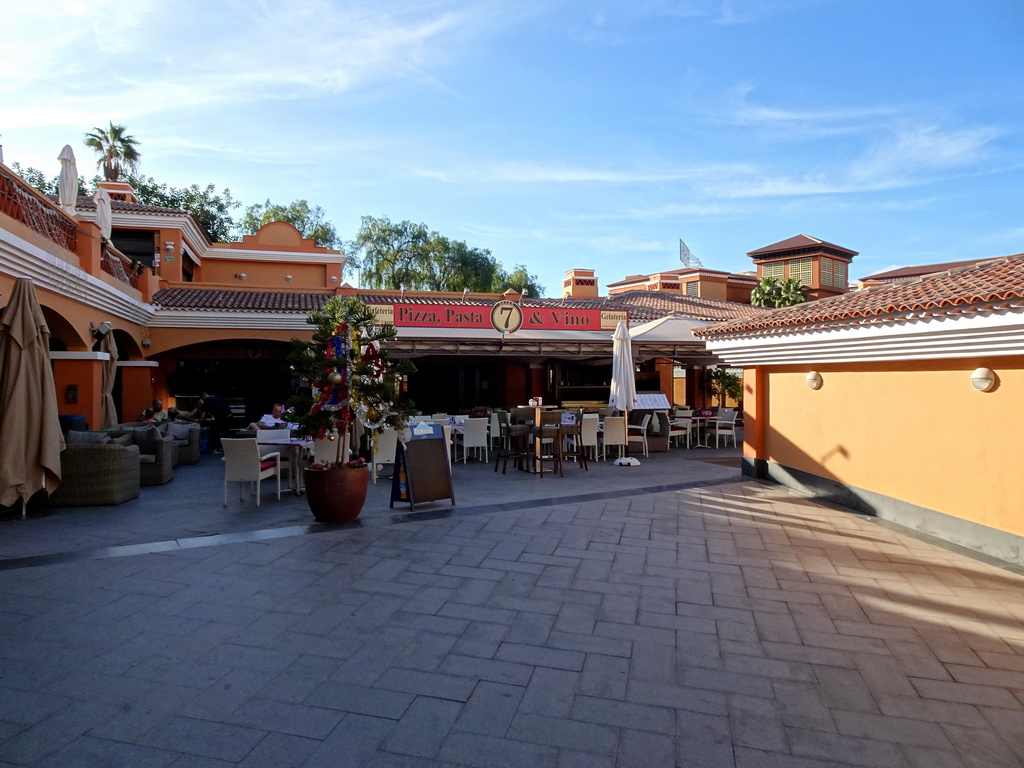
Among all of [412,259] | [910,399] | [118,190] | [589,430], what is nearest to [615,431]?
[589,430]

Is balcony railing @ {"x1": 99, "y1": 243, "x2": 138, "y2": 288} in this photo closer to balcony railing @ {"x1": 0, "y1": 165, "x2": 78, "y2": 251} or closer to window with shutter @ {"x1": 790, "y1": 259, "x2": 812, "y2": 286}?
balcony railing @ {"x1": 0, "y1": 165, "x2": 78, "y2": 251}

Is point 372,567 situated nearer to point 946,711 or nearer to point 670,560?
point 670,560

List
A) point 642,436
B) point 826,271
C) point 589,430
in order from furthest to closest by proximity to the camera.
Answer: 1. point 826,271
2. point 642,436
3. point 589,430

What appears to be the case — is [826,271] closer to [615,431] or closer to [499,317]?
[499,317]

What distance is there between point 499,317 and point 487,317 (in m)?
0.28

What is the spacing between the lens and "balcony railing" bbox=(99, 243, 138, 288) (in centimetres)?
1056

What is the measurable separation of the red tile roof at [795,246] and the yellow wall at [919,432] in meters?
25.4

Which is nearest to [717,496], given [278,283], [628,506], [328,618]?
[628,506]

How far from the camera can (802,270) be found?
30547 mm

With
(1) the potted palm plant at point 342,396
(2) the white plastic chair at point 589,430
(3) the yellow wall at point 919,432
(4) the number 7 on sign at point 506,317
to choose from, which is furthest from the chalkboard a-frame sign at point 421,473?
(4) the number 7 on sign at point 506,317

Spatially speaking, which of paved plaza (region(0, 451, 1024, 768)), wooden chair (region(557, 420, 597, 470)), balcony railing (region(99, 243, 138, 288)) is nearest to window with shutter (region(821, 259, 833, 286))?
wooden chair (region(557, 420, 597, 470))

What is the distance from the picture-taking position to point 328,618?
3840 mm

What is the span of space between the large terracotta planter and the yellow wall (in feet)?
18.2

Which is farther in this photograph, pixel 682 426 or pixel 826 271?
pixel 826 271
